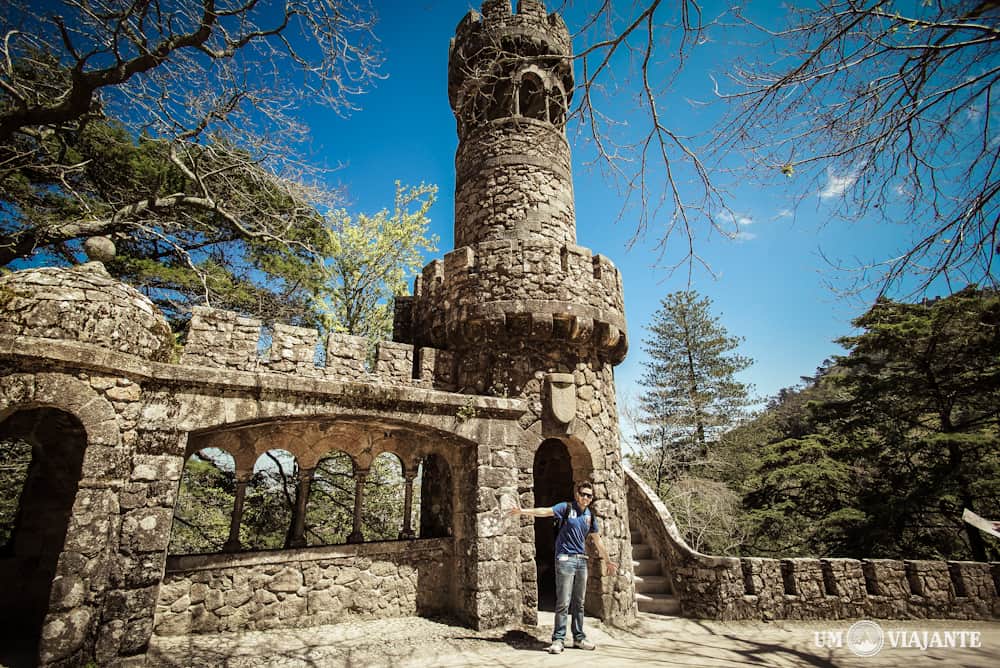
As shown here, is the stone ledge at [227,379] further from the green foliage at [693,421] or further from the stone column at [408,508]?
the green foliage at [693,421]

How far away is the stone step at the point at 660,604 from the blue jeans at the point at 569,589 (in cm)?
396

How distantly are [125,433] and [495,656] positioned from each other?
4.23 m

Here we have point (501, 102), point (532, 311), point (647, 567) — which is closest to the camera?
point (532, 311)

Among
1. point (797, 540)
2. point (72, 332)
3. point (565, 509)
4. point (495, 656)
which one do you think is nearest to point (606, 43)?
point (565, 509)

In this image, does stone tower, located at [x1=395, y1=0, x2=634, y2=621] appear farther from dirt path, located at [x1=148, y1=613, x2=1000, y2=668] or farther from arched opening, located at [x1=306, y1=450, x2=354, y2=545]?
arched opening, located at [x1=306, y1=450, x2=354, y2=545]

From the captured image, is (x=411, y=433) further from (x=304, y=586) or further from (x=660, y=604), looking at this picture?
(x=660, y=604)

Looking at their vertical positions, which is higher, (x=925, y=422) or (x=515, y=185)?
(x=515, y=185)

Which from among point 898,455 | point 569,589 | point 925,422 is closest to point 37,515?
point 569,589

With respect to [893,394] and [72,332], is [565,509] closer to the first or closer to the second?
[72,332]

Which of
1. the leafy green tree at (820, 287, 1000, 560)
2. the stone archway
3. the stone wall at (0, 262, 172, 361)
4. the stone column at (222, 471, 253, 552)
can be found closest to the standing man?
the stone column at (222, 471, 253, 552)

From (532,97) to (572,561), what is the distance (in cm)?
865

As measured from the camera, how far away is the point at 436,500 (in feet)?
23.9

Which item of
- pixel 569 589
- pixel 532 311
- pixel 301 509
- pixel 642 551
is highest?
pixel 532 311

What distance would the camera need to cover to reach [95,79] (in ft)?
22.7
